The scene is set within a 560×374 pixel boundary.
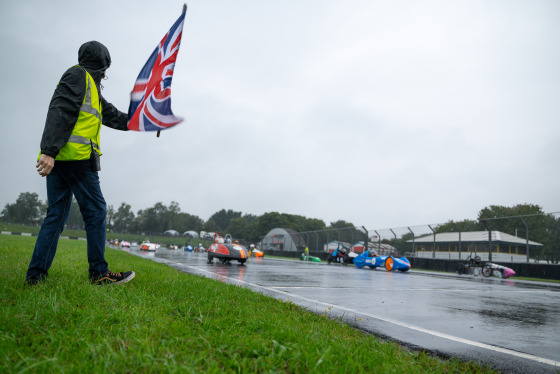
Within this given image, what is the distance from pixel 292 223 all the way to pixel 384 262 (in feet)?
274

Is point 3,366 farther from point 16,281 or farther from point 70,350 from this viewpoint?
point 16,281

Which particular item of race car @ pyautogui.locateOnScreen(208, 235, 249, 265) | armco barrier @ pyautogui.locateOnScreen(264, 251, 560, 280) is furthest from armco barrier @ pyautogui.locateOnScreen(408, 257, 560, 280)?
race car @ pyautogui.locateOnScreen(208, 235, 249, 265)

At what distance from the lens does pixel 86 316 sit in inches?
84.1

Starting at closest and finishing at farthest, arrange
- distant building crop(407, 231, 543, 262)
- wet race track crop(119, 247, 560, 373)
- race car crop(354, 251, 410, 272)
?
1. wet race track crop(119, 247, 560, 373)
2. distant building crop(407, 231, 543, 262)
3. race car crop(354, 251, 410, 272)

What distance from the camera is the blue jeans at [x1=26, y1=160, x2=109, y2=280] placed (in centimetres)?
325

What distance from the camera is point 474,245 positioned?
1655 cm

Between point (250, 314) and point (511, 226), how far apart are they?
15944 millimetres

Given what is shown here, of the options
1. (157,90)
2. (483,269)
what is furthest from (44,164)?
(483,269)

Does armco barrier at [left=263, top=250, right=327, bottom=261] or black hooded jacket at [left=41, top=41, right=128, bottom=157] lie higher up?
black hooded jacket at [left=41, top=41, right=128, bottom=157]

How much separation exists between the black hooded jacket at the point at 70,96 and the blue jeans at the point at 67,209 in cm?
28

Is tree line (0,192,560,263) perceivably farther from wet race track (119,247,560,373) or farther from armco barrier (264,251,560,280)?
wet race track (119,247,560,373)

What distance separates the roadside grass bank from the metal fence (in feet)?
48.3

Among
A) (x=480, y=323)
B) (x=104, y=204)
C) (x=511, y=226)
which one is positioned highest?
(x=511, y=226)

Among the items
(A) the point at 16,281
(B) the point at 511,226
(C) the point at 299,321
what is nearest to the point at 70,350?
(C) the point at 299,321
